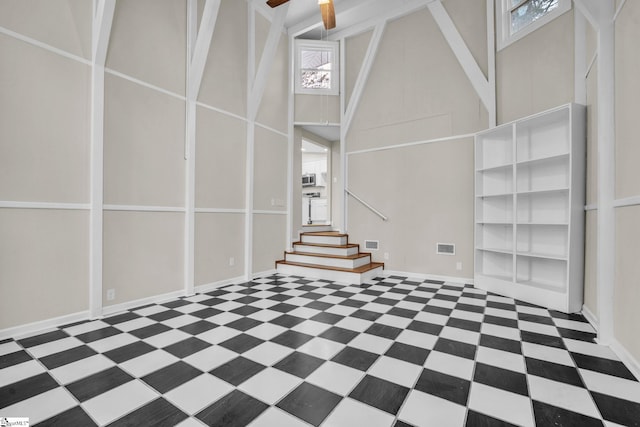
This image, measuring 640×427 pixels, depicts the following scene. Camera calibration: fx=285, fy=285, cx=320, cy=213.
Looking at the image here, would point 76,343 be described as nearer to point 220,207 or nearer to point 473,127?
point 220,207

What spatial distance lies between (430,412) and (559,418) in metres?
0.65

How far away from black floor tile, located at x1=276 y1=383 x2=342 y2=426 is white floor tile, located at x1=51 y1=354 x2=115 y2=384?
1.36 metres

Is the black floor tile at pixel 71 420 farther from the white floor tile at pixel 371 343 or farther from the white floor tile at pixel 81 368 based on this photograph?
the white floor tile at pixel 371 343

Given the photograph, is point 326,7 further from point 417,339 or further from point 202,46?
point 417,339

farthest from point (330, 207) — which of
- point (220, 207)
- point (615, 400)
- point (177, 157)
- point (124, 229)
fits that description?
point (615, 400)

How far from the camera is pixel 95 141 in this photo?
296cm

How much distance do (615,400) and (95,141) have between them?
15.1ft

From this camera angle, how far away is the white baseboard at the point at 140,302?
308 cm

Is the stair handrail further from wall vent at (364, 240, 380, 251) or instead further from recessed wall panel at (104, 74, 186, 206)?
recessed wall panel at (104, 74, 186, 206)

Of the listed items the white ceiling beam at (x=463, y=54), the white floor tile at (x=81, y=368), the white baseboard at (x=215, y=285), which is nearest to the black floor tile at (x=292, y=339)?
the white floor tile at (x=81, y=368)

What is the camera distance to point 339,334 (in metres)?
2.57

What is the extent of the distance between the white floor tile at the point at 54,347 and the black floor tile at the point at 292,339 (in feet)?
5.37

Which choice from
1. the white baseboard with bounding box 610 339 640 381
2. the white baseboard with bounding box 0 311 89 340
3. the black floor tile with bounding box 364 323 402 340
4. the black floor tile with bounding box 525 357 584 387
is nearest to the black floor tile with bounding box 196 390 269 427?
the black floor tile with bounding box 364 323 402 340

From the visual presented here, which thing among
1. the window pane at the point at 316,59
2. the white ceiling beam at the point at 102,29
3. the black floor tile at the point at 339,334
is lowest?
the black floor tile at the point at 339,334
